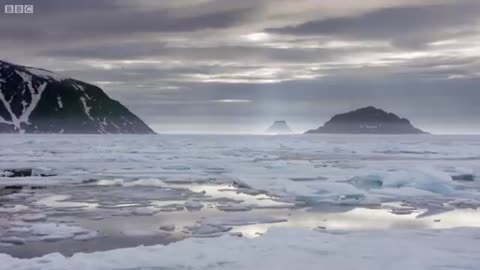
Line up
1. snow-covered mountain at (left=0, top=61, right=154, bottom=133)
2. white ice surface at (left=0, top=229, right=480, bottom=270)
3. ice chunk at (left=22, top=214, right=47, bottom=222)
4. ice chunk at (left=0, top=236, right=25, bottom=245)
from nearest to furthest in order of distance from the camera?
white ice surface at (left=0, top=229, right=480, bottom=270)
ice chunk at (left=0, top=236, right=25, bottom=245)
ice chunk at (left=22, top=214, right=47, bottom=222)
snow-covered mountain at (left=0, top=61, right=154, bottom=133)

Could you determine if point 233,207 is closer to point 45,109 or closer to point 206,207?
point 206,207

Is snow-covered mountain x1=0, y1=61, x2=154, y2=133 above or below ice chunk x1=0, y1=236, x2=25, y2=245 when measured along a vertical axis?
above

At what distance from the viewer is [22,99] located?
607 ft

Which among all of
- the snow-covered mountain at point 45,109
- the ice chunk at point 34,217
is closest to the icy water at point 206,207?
the ice chunk at point 34,217

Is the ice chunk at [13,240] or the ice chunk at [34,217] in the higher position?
the ice chunk at [34,217]

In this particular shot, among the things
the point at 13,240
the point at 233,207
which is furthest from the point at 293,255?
the point at 233,207

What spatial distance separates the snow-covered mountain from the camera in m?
173

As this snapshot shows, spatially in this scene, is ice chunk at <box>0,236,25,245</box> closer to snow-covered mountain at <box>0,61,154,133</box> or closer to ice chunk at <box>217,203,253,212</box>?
ice chunk at <box>217,203,253,212</box>

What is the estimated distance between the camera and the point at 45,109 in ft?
607

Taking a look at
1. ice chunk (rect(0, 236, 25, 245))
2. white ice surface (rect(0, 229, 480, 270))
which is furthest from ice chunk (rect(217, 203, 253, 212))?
ice chunk (rect(0, 236, 25, 245))

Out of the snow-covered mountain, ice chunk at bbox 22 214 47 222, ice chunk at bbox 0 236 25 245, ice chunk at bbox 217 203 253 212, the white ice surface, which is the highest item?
the snow-covered mountain

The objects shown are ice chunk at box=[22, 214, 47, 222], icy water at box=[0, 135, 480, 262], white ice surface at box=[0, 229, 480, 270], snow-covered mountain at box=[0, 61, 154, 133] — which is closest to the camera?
white ice surface at box=[0, 229, 480, 270]

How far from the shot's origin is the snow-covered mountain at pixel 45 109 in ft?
568

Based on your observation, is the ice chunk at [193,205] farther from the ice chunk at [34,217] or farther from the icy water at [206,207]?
the ice chunk at [34,217]
